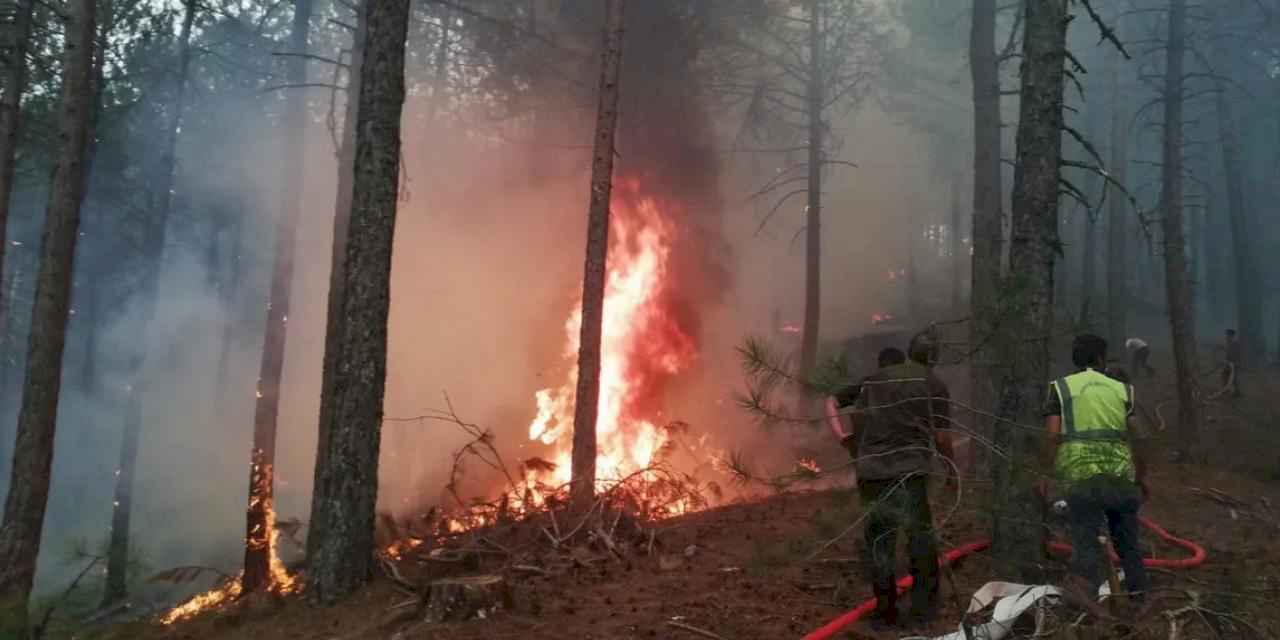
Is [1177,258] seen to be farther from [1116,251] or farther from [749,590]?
[749,590]

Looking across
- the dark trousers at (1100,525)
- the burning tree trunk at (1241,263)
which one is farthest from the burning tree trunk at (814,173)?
the dark trousers at (1100,525)

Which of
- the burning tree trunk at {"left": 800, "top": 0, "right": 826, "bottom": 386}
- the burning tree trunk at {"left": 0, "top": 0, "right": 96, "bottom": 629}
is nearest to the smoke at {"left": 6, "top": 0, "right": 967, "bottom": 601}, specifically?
the burning tree trunk at {"left": 800, "top": 0, "right": 826, "bottom": 386}

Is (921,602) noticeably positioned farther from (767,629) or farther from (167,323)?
(167,323)

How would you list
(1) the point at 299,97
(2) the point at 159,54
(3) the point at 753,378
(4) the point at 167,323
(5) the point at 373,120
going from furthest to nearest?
(4) the point at 167,323 < (2) the point at 159,54 < (1) the point at 299,97 < (5) the point at 373,120 < (3) the point at 753,378

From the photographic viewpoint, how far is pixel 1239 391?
52.3 ft

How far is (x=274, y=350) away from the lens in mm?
12297

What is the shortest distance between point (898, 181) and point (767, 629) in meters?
38.2

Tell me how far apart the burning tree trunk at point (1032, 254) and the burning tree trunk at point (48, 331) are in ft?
30.1

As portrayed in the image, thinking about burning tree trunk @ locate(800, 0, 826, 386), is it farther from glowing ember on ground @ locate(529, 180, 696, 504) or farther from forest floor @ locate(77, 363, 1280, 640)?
forest floor @ locate(77, 363, 1280, 640)

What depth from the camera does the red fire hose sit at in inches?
194

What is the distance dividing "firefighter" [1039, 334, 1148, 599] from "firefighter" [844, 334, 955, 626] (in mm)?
806

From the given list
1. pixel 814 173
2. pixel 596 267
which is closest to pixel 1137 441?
pixel 596 267

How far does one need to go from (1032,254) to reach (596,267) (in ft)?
15.6

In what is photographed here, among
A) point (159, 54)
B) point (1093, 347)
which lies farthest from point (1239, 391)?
point (159, 54)
